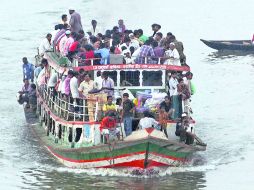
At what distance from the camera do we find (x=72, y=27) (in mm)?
43344

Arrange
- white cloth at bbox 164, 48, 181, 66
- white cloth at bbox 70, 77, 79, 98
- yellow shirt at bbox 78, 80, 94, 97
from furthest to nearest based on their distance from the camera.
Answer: white cloth at bbox 164, 48, 181, 66, white cloth at bbox 70, 77, 79, 98, yellow shirt at bbox 78, 80, 94, 97

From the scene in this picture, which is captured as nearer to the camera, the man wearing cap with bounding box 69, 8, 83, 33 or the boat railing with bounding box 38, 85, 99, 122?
the boat railing with bounding box 38, 85, 99, 122

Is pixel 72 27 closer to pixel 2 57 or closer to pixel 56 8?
pixel 2 57

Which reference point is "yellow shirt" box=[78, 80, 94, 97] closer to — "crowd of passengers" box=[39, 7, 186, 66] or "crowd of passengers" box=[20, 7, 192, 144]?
"crowd of passengers" box=[20, 7, 192, 144]

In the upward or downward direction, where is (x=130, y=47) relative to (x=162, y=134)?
upward

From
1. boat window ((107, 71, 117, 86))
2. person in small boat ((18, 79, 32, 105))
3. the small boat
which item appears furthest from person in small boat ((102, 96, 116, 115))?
the small boat

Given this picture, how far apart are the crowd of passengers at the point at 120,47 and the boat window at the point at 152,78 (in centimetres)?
47

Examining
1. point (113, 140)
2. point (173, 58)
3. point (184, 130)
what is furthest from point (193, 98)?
point (113, 140)

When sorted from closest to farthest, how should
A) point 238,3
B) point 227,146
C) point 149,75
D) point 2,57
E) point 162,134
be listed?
point 162,134
point 149,75
point 227,146
point 2,57
point 238,3

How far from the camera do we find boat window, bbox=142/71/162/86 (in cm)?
3684

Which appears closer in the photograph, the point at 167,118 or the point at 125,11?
the point at 167,118

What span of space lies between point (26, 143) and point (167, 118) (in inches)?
334

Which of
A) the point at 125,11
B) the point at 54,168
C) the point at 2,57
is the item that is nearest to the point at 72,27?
the point at 54,168

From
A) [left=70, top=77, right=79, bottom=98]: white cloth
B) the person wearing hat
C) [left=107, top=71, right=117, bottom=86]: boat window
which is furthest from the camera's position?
the person wearing hat
